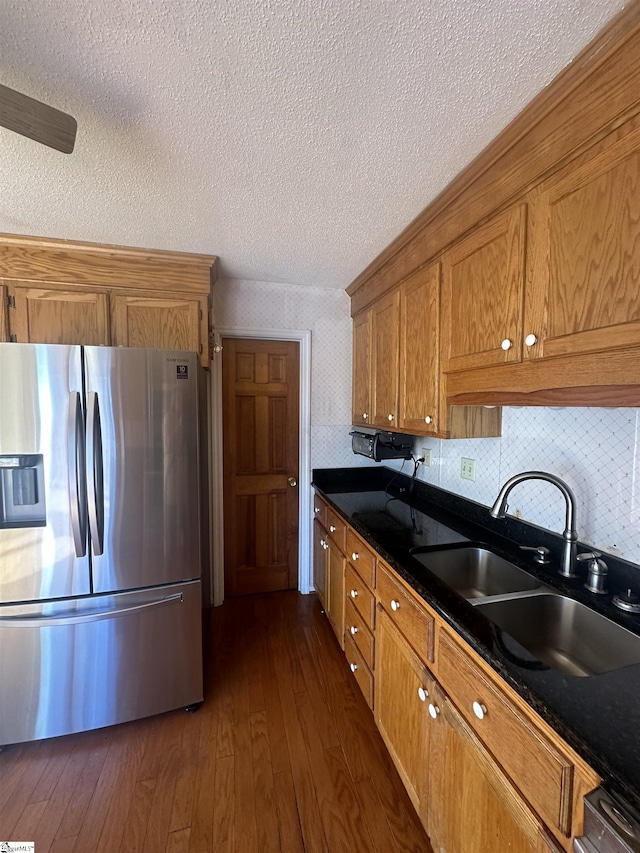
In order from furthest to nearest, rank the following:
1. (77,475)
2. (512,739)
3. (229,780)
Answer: (77,475)
(229,780)
(512,739)

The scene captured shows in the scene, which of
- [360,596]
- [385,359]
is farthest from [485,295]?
[360,596]

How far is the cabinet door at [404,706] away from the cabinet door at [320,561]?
2.92ft

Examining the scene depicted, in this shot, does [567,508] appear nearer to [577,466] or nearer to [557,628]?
[577,466]

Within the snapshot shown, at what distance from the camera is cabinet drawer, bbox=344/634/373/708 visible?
1679 millimetres

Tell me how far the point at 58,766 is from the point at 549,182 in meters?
2.85

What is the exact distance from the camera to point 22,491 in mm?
1562

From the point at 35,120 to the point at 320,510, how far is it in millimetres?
2331

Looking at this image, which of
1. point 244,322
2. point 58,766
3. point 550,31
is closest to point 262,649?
point 58,766

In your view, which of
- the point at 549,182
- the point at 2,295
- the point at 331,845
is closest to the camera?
the point at 549,182

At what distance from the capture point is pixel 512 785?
2.71 feet

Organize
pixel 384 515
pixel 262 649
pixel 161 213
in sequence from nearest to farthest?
pixel 161 213
pixel 384 515
pixel 262 649

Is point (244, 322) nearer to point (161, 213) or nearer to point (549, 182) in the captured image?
point (161, 213)

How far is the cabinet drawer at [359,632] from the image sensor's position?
1.69 m

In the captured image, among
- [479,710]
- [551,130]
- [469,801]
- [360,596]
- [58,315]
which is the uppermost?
[551,130]
